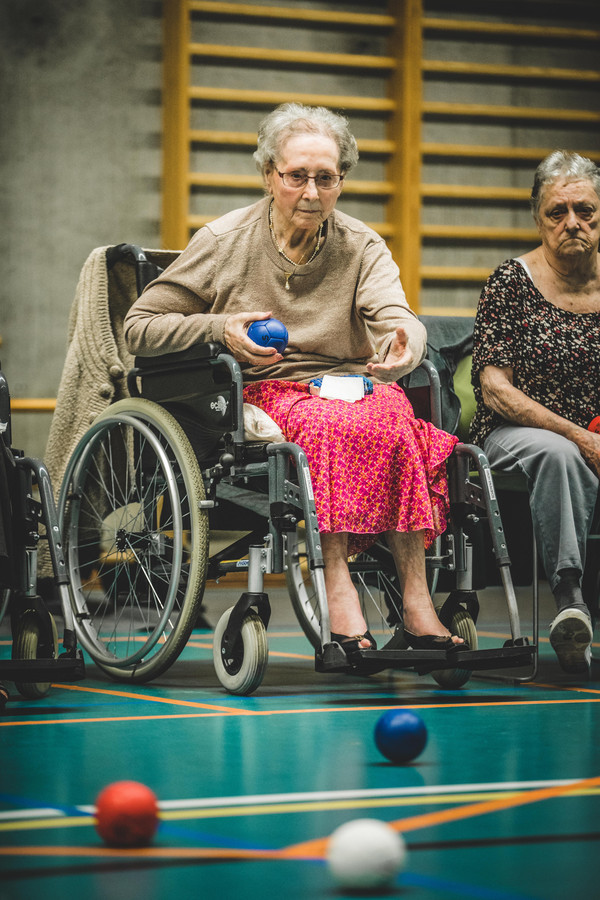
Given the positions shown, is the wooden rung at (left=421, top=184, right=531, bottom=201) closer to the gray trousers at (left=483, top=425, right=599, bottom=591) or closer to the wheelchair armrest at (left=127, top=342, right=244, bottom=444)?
the gray trousers at (left=483, top=425, right=599, bottom=591)

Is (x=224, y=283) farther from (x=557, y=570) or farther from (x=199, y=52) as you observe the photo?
(x=199, y=52)

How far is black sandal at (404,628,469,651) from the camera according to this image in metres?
A: 2.38

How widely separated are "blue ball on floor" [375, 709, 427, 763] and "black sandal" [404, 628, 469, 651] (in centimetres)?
67

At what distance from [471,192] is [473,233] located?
0.18 m

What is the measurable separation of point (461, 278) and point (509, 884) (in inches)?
180

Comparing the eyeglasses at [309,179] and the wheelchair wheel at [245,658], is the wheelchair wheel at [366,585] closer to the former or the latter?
the wheelchair wheel at [245,658]

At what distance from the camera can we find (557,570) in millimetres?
2641

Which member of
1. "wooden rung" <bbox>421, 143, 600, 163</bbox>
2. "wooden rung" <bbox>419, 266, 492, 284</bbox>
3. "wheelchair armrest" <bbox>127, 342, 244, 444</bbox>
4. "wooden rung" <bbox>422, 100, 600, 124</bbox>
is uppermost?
"wooden rung" <bbox>422, 100, 600, 124</bbox>

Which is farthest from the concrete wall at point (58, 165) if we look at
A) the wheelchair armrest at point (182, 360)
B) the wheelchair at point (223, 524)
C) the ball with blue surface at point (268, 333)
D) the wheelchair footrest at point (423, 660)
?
the wheelchair footrest at point (423, 660)

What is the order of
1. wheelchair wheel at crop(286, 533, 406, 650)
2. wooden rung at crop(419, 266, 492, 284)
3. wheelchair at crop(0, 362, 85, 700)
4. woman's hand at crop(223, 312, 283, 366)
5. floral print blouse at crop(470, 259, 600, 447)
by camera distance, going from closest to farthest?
wheelchair at crop(0, 362, 85, 700)
woman's hand at crop(223, 312, 283, 366)
wheelchair wheel at crop(286, 533, 406, 650)
floral print blouse at crop(470, 259, 600, 447)
wooden rung at crop(419, 266, 492, 284)

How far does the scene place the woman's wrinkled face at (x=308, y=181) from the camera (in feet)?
8.67

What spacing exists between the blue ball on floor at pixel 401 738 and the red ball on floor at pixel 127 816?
0.47 metres

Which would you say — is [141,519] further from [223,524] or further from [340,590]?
[340,590]

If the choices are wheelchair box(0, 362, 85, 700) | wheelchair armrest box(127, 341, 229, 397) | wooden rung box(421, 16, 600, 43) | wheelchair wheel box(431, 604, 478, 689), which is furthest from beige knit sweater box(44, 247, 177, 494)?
wooden rung box(421, 16, 600, 43)
